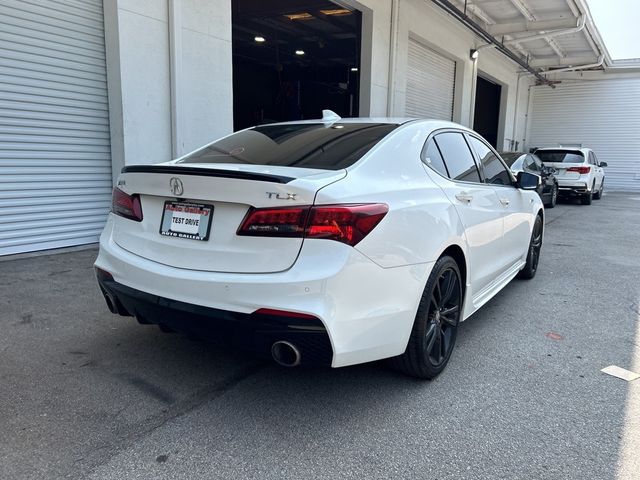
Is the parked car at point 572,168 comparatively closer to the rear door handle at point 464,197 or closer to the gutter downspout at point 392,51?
the gutter downspout at point 392,51

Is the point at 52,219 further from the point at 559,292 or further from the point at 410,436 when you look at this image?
the point at 559,292

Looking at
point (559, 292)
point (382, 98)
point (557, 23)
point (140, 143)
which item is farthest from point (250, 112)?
point (559, 292)

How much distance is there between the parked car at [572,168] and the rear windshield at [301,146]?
12468 millimetres

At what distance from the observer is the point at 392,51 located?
10414 millimetres

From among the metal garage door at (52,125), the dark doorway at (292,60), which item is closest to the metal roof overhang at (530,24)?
the dark doorway at (292,60)

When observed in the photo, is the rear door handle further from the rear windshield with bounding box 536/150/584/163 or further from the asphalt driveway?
the rear windshield with bounding box 536/150/584/163

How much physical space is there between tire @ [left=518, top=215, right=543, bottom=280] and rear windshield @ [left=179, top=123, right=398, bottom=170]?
9.34ft

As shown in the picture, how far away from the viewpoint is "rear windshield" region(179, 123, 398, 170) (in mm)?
2793

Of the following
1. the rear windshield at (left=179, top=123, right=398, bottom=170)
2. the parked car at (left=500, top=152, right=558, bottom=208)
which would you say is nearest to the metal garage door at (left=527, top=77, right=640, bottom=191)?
the parked car at (left=500, top=152, right=558, bottom=208)

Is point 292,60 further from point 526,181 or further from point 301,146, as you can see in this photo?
point 301,146

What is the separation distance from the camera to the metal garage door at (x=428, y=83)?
39.1ft

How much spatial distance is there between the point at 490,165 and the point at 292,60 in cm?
1443

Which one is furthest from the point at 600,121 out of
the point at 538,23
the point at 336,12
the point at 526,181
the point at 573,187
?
the point at 526,181

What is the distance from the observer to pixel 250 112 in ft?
59.6
